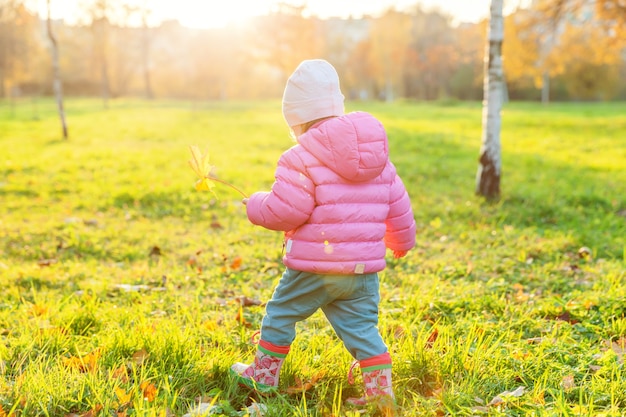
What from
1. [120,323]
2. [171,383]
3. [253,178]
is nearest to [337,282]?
[171,383]

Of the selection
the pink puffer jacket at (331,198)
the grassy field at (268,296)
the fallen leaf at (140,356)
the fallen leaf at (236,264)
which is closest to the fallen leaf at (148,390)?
the grassy field at (268,296)

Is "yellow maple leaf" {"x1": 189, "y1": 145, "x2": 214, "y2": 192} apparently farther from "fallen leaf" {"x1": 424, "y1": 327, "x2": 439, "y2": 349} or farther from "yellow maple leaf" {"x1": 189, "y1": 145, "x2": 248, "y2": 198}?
"fallen leaf" {"x1": 424, "y1": 327, "x2": 439, "y2": 349}

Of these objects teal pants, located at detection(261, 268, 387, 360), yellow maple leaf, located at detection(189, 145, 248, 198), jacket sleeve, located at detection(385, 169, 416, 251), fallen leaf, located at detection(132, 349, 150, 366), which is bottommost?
fallen leaf, located at detection(132, 349, 150, 366)

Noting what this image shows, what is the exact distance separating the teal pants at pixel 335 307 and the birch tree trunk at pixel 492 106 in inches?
199

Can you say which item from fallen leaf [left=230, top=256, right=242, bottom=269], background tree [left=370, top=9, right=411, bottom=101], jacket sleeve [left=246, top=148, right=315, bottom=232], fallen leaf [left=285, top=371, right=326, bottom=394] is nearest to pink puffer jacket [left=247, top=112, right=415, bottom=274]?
jacket sleeve [left=246, top=148, right=315, bottom=232]

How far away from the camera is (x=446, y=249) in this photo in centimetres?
568

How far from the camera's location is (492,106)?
285 inches

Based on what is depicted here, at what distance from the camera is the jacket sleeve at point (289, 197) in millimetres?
2555

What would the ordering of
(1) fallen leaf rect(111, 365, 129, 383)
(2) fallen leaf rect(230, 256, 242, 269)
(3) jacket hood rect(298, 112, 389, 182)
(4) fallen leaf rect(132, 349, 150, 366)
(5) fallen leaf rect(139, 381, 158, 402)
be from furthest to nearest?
(2) fallen leaf rect(230, 256, 242, 269), (4) fallen leaf rect(132, 349, 150, 366), (1) fallen leaf rect(111, 365, 129, 383), (5) fallen leaf rect(139, 381, 158, 402), (3) jacket hood rect(298, 112, 389, 182)

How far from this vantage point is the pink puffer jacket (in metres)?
2.53

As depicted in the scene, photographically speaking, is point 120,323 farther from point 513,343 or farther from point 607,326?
point 607,326

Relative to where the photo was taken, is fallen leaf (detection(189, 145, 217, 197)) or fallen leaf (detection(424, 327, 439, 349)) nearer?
fallen leaf (detection(189, 145, 217, 197))

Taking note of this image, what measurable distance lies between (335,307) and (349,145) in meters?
0.80

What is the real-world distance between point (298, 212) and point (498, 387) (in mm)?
1320
